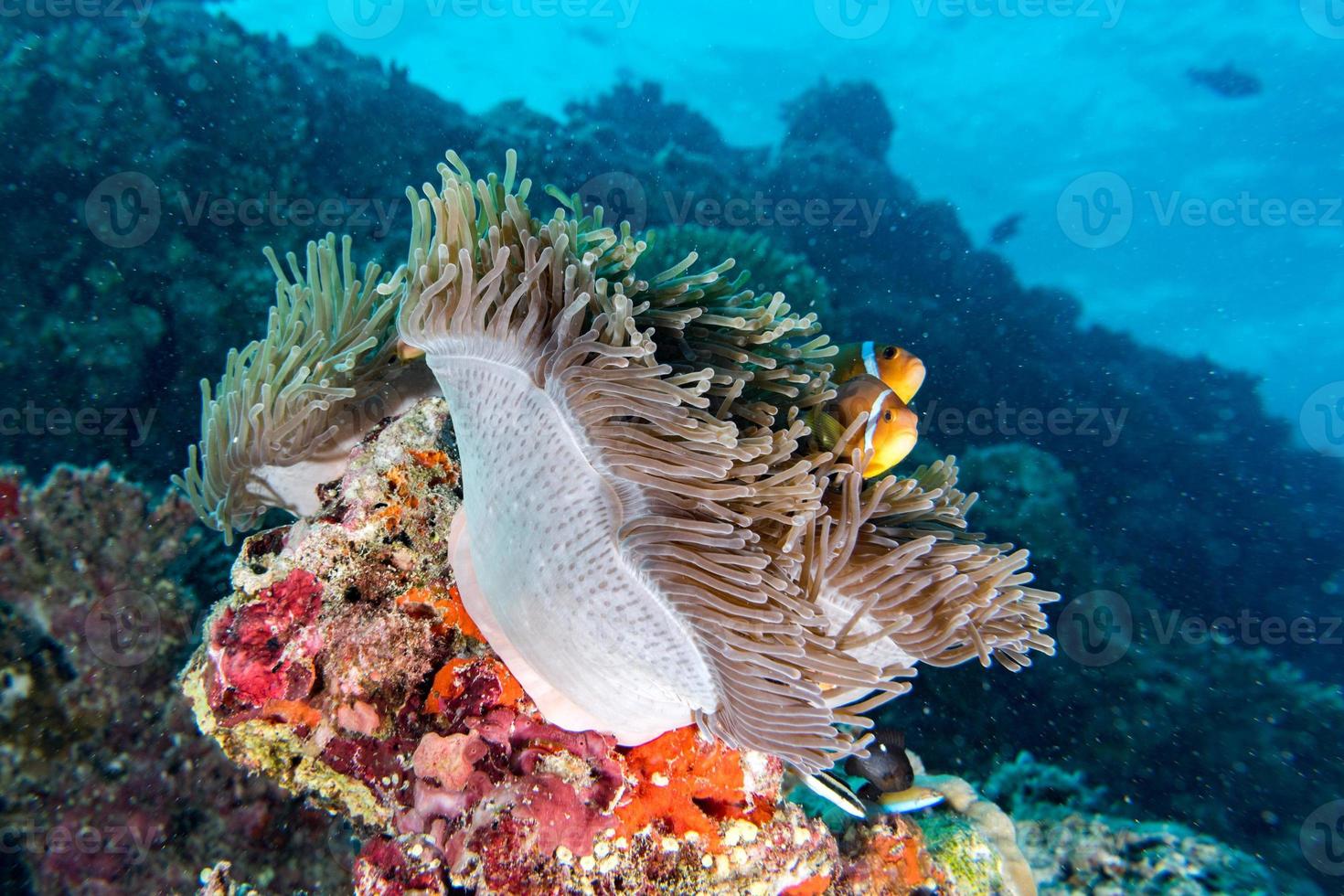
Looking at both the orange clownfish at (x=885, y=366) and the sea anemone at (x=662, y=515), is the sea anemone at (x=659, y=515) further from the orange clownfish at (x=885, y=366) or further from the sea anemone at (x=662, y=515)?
the orange clownfish at (x=885, y=366)

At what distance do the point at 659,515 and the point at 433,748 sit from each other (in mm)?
1349

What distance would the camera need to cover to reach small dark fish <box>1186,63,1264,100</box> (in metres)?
27.7

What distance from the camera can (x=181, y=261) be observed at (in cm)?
900

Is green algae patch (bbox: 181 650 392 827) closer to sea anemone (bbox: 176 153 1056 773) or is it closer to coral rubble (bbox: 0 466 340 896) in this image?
sea anemone (bbox: 176 153 1056 773)

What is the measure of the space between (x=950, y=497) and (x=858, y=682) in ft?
3.12

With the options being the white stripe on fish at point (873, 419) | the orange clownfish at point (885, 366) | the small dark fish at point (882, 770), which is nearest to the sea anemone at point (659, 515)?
the white stripe on fish at point (873, 419)

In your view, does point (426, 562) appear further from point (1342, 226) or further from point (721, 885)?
point (1342, 226)

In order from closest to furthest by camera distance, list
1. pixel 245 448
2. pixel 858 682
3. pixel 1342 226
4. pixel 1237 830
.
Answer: pixel 858 682 < pixel 245 448 < pixel 1237 830 < pixel 1342 226

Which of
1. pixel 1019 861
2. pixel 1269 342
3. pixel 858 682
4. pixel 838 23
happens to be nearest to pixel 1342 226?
pixel 1269 342

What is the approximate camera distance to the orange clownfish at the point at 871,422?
7.64 feet

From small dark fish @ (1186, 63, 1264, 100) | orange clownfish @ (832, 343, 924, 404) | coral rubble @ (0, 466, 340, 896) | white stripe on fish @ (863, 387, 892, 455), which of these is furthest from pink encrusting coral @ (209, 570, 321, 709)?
small dark fish @ (1186, 63, 1264, 100)

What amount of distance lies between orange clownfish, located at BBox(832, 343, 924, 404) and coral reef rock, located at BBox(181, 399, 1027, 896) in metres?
1.69

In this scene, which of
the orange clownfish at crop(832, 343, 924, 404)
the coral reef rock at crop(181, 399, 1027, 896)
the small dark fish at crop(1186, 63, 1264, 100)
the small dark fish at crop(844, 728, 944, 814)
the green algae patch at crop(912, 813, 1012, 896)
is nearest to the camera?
the coral reef rock at crop(181, 399, 1027, 896)

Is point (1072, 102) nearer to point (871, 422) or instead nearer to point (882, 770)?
point (882, 770)
